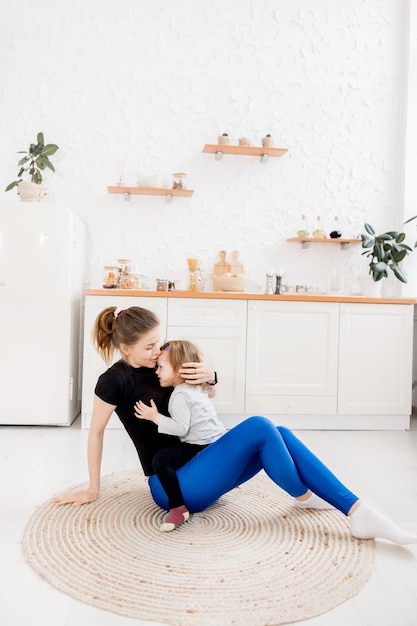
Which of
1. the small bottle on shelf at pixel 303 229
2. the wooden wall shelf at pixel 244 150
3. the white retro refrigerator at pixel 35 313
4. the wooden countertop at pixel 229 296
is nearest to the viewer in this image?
the white retro refrigerator at pixel 35 313

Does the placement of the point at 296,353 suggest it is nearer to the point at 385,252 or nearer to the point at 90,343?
the point at 385,252

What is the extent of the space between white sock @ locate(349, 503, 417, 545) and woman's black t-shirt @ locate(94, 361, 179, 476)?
66 centimetres

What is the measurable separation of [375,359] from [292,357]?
1.74 ft

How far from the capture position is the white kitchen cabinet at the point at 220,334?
3383 millimetres

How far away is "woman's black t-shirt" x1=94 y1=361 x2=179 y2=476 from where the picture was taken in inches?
77.0

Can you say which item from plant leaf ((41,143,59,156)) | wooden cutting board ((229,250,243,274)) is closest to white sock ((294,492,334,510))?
wooden cutting board ((229,250,243,274))

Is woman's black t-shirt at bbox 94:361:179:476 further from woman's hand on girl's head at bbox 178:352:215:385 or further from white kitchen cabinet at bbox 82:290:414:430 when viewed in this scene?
white kitchen cabinet at bbox 82:290:414:430

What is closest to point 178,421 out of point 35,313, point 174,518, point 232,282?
point 174,518

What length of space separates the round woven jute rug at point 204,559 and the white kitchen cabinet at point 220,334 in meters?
1.20

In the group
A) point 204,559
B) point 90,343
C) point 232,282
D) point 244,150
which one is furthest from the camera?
point 244,150

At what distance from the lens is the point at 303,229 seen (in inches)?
159

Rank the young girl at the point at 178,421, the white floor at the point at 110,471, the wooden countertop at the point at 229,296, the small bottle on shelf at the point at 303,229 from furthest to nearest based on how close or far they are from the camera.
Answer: the small bottle on shelf at the point at 303,229 < the wooden countertop at the point at 229,296 < the young girl at the point at 178,421 < the white floor at the point at 110,471

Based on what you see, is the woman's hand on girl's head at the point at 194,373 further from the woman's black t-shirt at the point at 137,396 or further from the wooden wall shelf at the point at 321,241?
the wooden wall shelf at the point at 321,241

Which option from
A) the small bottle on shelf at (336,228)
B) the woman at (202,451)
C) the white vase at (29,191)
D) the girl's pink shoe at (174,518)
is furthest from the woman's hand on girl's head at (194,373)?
the small bottle on shelf at (336,228)
